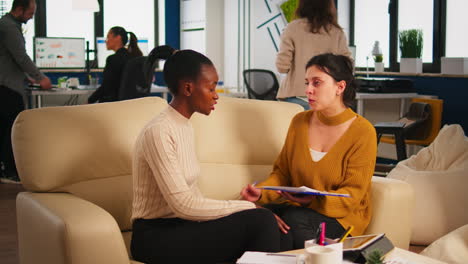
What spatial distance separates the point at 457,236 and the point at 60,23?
21.8 feet

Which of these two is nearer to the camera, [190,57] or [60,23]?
[190,57]

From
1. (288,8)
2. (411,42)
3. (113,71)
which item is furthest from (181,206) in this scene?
(288,8)

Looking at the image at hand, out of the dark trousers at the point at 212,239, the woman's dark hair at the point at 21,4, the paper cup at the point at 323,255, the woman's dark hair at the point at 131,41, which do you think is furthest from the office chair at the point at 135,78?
the paper cup at the point at 323,255

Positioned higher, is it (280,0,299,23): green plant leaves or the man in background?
(280,0,299,23): green plant leaves

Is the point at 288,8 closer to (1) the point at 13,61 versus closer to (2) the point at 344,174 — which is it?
(1) the point at 13,61

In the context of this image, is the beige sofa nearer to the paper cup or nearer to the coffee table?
the coffee table

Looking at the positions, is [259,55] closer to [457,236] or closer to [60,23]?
[60,23]

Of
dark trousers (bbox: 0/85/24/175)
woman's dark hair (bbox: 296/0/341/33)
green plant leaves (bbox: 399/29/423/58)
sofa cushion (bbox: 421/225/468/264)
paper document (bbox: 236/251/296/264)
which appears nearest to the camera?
paper document (bbox: 236/251/296/264)

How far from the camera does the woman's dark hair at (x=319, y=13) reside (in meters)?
3.91

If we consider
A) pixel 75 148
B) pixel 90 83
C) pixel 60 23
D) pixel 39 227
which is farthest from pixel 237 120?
pixel 60 23

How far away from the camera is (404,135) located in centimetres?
537

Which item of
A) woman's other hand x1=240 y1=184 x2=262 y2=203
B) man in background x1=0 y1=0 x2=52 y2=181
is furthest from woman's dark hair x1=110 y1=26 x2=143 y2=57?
woman's other hand x1=240 y1=184 x2=262 y2=203

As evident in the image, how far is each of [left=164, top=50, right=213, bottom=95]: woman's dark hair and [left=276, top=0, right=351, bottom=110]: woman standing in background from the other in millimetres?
1787

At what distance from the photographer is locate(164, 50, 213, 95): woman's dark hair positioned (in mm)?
2234
